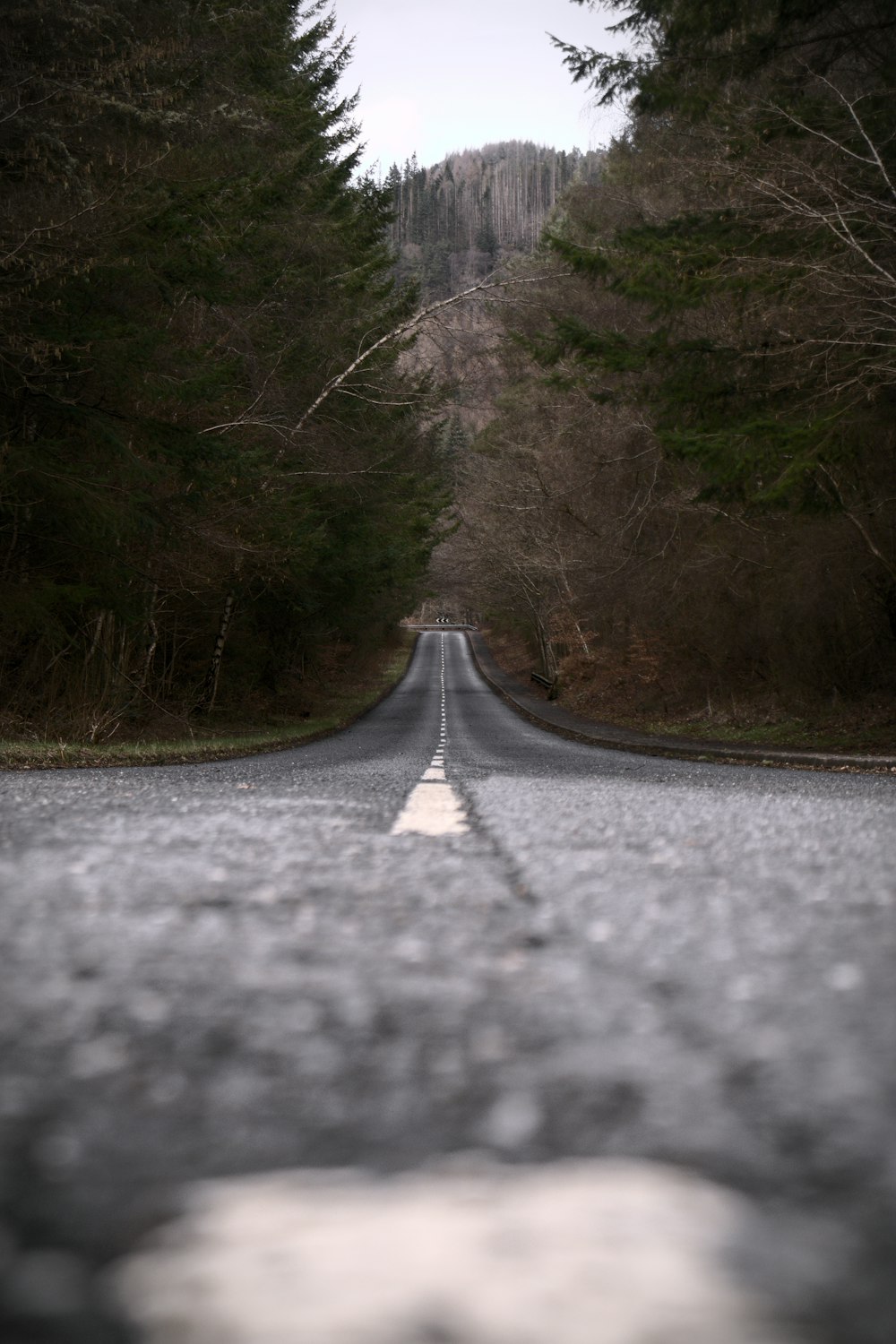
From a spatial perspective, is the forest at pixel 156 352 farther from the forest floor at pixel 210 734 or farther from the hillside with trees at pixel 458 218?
the hillside with trees at pixel 458 218

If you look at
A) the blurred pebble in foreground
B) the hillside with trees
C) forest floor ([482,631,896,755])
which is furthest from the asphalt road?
the hillside with trees

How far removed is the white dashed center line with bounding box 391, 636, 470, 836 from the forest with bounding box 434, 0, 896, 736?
6.83 metres

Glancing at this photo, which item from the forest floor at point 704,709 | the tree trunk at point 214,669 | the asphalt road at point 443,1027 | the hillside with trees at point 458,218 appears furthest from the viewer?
the hillside with trees at point 458,218

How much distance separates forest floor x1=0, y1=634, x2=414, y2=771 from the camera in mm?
13117

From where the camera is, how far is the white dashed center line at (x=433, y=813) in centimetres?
463

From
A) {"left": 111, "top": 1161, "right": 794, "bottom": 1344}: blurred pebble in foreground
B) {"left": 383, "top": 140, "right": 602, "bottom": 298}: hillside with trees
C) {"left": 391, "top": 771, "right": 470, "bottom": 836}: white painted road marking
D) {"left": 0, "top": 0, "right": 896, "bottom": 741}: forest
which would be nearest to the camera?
{"left": 111, "top": 1161, "right": 794, "bottom": 1344}: blurred pebble in foreground

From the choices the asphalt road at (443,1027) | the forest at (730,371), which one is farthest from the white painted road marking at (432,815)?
the forest at (730,371)

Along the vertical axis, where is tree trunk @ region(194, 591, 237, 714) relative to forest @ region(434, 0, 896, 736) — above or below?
below

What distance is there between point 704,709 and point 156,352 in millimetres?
16343

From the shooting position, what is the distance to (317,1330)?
984mm

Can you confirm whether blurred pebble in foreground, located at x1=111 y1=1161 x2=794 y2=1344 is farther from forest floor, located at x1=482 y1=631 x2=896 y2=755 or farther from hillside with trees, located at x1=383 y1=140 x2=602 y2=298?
hillside with trees, located at x1=383 y1=140 x2=602 y2=298

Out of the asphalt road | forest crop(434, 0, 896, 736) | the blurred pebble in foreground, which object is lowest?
the asphalt road

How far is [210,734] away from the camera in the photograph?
2130 centimetres

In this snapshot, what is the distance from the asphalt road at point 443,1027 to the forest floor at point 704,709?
600 inches
